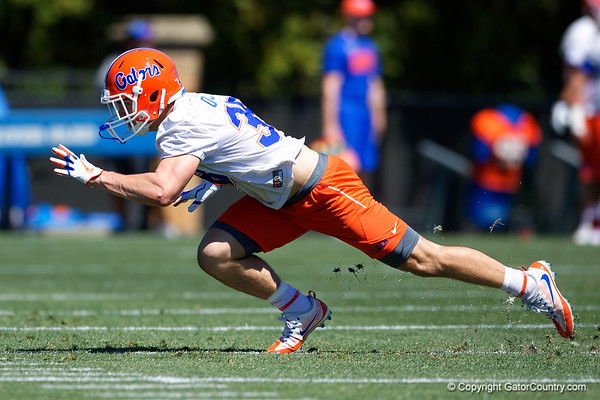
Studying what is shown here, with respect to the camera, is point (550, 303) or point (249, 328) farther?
point (249, 328)

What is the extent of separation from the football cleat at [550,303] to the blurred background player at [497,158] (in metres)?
9.06

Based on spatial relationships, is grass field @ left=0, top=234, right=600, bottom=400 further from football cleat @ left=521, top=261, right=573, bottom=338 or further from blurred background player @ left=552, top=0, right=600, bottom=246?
blurred background player @ left=552, top=0, right=600, bottom=246

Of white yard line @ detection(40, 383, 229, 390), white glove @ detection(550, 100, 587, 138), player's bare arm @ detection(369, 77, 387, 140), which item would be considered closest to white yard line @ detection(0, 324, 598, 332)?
white yard line @ detection(40, 383, 229, 390)

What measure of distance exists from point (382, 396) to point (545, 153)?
12.2m

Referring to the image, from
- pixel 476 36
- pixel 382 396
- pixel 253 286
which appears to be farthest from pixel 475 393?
pixel 476 36

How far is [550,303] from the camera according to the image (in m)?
6.04

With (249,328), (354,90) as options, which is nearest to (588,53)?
(354,90)

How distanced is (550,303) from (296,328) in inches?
51.3

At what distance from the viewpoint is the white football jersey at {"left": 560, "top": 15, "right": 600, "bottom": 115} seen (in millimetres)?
12562

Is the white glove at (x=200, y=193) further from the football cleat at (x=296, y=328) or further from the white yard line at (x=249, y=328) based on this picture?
the white yard line at (x=249, y=328)

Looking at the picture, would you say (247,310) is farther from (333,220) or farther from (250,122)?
(250,122)

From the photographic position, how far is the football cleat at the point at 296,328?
19.5 feet

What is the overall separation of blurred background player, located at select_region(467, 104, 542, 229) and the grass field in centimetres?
420

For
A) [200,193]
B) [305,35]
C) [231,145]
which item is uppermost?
[231,145]
